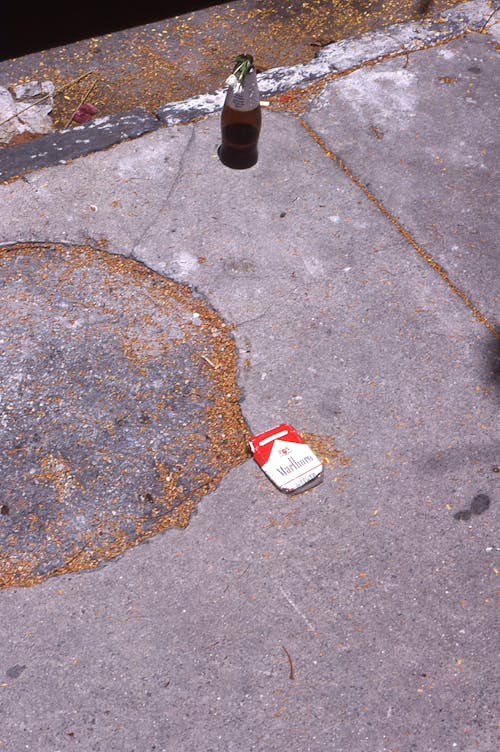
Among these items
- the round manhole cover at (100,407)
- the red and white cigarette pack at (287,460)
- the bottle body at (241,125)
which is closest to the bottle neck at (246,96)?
the bottle body at (241,125)

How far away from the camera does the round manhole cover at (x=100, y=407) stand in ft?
8.72

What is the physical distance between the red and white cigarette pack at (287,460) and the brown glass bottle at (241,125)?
172 cm

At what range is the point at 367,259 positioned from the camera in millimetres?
3508

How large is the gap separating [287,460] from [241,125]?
1.93 meters

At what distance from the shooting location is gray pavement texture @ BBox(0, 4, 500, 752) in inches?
91.1

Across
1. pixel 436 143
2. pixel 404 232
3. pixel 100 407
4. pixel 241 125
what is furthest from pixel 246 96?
pixel 100 407

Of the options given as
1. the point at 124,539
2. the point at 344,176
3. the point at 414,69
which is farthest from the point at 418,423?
the point at 414,69

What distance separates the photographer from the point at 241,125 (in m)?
3.77

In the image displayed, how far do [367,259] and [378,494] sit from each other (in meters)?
1.27

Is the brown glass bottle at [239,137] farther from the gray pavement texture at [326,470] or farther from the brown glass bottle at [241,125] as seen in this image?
Answer: the gray pavement texture at [326,470]

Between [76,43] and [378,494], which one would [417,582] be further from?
[76,43]

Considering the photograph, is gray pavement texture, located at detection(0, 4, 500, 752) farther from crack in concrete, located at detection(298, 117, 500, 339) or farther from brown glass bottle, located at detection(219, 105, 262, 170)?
brown glass bottle, located at detection(219, 105, 262, 170)

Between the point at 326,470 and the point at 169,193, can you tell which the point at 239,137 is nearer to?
the point at 169,193

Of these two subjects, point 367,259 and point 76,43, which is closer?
point 367,259
